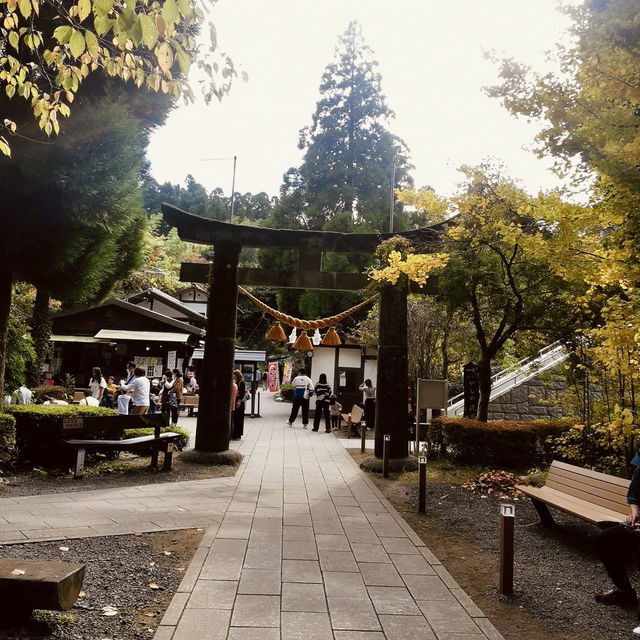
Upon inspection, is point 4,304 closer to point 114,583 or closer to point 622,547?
point 114,583

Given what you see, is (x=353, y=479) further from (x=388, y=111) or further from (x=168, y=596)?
(x=388, y=111)

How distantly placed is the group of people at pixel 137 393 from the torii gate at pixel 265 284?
78.2 inches

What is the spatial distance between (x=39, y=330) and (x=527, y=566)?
13.4m

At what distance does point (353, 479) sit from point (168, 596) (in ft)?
18.8

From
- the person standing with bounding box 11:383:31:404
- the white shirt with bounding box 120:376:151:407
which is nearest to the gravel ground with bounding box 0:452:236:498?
the person standing with bounding box 11:383:31:404

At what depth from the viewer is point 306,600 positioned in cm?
394

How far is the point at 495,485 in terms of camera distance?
28.2 ft

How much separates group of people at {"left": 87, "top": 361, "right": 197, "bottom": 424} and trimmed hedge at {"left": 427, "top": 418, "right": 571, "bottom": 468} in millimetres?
6223

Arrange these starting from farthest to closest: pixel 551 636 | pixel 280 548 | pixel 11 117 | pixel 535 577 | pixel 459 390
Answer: pixel 459 390
pixel 11 117
pixel 280 548
pixel 535 577
pixel 551 636

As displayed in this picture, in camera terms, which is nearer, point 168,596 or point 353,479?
point 168,596

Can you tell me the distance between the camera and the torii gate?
1030 cm

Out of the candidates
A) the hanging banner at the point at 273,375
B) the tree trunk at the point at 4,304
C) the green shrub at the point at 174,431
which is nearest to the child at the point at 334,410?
the green shrub at the point at 174,431

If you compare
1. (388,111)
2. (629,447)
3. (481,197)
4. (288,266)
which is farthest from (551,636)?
(388,111)

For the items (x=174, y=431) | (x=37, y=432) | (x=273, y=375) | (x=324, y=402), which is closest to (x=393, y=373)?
(x=174, y=431)
